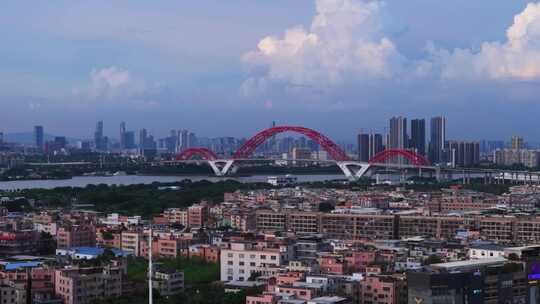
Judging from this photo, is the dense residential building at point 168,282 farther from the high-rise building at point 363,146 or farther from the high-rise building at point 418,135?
the high-rise building at point 418,135

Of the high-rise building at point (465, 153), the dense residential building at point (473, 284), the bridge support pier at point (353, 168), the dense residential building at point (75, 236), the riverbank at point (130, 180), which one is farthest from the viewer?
the high-rise building at point (465, 153)

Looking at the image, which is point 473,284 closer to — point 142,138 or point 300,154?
point 300,154

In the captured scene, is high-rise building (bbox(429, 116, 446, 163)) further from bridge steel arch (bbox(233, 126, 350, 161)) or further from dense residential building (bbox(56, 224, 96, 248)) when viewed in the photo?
dense residential building (bbox(56, 224, 96, 248))

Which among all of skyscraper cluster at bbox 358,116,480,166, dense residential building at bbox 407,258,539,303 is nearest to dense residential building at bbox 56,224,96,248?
dense residential building at bbox 407,258,539,303

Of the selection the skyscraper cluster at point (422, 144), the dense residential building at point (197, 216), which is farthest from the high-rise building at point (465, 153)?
the dense residential building at point (197, 216)

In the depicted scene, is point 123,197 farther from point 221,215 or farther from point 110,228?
point 110,228

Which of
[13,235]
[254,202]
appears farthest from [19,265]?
[254,202]

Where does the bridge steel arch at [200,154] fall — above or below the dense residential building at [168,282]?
above
